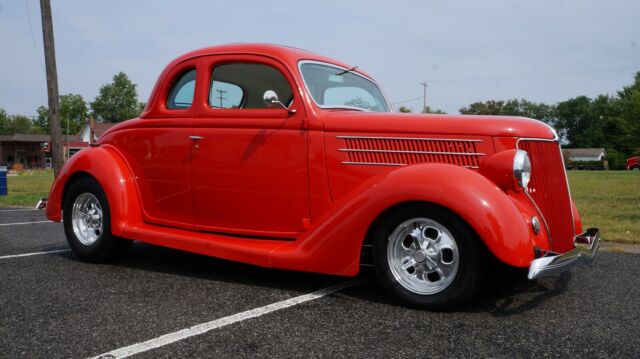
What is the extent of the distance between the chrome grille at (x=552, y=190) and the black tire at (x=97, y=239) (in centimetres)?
347

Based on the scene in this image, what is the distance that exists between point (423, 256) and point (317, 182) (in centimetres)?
98

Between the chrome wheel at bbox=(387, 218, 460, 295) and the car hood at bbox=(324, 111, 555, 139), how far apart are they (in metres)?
0.67

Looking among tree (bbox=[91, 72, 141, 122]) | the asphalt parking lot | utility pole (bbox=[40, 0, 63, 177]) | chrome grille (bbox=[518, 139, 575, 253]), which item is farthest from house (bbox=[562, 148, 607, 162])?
the asphalt parking lot

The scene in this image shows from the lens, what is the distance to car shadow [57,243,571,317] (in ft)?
10.8

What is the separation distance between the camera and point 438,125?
3395 mm

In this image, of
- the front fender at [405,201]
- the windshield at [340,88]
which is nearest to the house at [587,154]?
the windshield at [340,88]

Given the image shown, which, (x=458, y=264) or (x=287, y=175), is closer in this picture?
(x=458, y=264)

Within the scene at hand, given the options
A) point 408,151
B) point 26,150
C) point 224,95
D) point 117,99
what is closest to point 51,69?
point 224,95

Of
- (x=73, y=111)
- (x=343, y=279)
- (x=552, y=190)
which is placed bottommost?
(x=343, y=279)

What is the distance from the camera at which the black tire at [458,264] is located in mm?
2975

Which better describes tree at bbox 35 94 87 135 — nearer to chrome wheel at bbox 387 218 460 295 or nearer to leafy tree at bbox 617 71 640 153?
leafy tree at bbox 617 71 640 153

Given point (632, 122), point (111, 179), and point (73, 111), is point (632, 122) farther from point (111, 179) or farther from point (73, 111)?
point (73, 111)

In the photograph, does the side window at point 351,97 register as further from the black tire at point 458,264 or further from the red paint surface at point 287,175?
the black tire at point 458,264

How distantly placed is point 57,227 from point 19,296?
A: 4.08 meters
